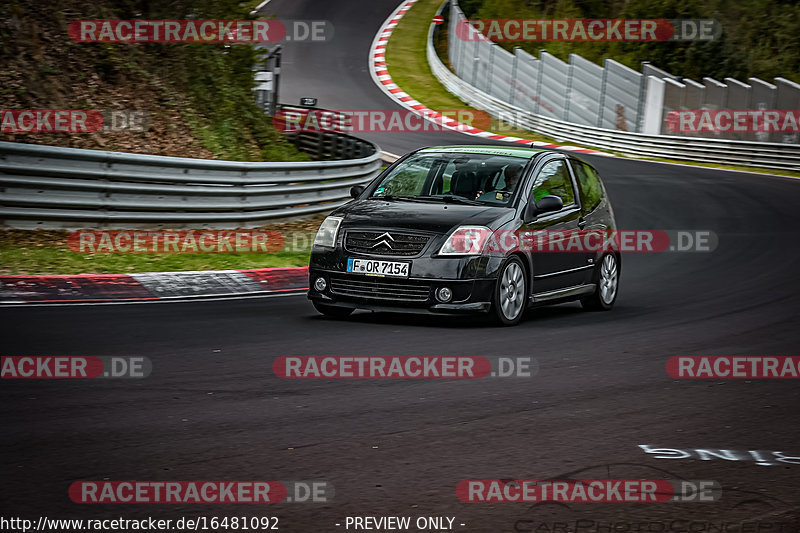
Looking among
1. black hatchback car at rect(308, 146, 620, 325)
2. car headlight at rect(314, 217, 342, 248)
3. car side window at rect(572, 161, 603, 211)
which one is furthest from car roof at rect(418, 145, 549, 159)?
car headlight at rect(314, 217, 342, 248)

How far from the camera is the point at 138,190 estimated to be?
13812mm

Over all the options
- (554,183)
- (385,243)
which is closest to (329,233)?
(385,243)

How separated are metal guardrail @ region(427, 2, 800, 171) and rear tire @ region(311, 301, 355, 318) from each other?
77.5 feet

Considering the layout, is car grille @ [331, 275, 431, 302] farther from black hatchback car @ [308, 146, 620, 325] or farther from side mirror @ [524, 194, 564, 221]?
side mirror @ [524, 194, 564, 221]

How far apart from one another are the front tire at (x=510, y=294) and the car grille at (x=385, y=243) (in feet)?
2.59

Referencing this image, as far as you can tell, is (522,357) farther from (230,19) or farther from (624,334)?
(230,19)

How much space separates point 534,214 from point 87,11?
974 centimetres

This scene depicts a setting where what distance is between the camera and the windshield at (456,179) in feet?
34.9

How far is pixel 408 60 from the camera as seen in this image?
158 feet

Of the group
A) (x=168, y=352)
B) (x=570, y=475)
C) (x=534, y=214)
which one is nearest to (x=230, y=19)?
(x=534, y=214)

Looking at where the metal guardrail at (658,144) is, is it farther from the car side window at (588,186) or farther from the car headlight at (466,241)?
the car headlight at (466,241)

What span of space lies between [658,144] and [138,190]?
74.6 ft

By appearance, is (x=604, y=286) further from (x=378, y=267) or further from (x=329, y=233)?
(x=329, y=233)

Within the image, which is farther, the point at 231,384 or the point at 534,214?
the point at 534,214
